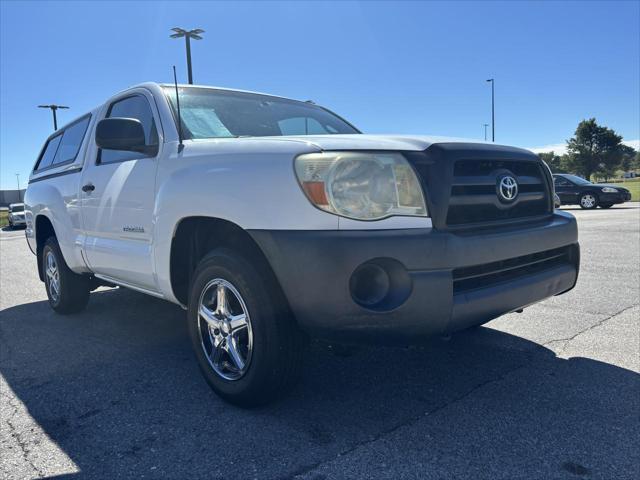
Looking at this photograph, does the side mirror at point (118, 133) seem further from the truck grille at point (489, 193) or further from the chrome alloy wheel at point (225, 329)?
the truck grille at point (489, 193)

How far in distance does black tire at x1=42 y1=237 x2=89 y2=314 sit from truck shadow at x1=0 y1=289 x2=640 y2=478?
1019 millimetres

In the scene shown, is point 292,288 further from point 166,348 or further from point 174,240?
point 166,348

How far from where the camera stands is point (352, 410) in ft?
8.67

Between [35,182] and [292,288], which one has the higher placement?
[35,182]

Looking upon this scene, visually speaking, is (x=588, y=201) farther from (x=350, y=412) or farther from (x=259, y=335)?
(x=259, y=335)

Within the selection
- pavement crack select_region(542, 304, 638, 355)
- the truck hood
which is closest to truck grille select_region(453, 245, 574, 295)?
the truck hood

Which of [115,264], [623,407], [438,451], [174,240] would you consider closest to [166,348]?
[115,264]

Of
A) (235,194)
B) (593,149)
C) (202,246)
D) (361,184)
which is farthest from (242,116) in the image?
(593,149)

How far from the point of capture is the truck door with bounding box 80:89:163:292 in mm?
3271

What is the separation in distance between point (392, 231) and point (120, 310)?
382cm

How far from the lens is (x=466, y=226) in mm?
2443

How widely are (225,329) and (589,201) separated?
67.0 ft

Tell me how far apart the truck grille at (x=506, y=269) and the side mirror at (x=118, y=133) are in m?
2.01

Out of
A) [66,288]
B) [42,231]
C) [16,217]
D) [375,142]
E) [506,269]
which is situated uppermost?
[375,142]
